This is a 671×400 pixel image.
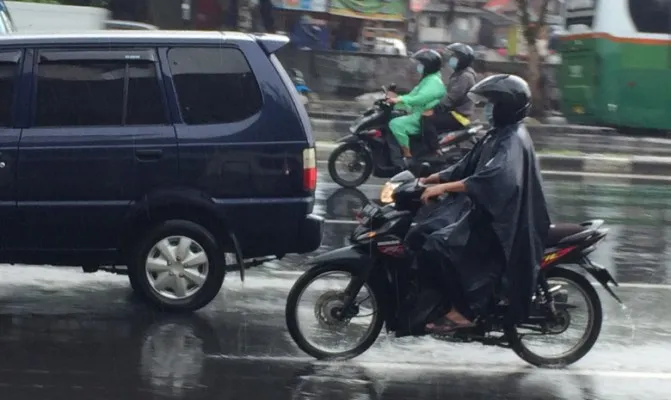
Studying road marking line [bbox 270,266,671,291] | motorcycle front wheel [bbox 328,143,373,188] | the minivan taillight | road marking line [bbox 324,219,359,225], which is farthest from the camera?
motorcycle front wheel [bbox 328,143,373,188]

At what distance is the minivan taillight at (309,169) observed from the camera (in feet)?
22.5

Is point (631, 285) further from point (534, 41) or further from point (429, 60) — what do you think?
point (534, 41)

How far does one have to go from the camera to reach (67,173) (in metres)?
6.73

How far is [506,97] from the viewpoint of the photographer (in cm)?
568

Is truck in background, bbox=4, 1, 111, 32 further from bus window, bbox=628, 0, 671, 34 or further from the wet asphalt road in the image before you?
the wet asphalt road

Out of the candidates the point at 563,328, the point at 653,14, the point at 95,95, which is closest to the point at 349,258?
the point at 563,328

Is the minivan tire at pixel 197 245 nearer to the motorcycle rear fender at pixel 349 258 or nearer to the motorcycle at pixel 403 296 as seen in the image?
the motorcycle at pixel 403 296

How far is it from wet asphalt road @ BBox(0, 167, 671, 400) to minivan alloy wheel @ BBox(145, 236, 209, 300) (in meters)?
0.18

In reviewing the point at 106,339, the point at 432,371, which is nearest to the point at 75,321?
the point at 106,339

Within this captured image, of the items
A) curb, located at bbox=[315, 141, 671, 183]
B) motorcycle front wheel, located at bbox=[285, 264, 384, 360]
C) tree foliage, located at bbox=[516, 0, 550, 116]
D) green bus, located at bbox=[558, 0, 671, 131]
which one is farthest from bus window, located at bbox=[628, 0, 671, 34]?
motorcycle front wheel, located at bbox=[285, 264, 384, 360]

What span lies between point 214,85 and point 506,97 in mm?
2094

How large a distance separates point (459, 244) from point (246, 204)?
1.74 metres

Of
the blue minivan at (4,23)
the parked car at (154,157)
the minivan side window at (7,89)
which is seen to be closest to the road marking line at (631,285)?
the parked car at (154,157)

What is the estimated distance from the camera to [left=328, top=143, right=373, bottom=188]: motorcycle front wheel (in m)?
13.0
